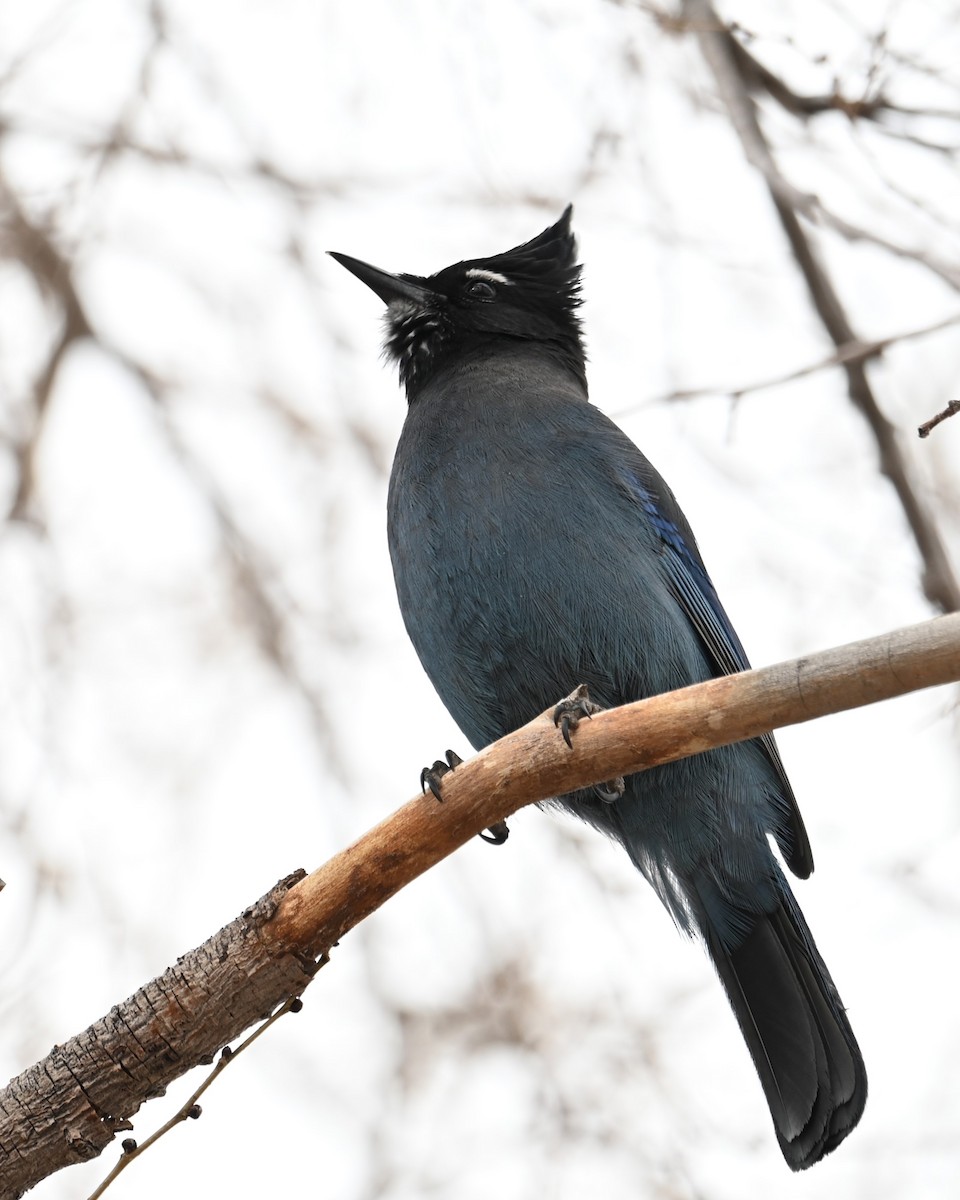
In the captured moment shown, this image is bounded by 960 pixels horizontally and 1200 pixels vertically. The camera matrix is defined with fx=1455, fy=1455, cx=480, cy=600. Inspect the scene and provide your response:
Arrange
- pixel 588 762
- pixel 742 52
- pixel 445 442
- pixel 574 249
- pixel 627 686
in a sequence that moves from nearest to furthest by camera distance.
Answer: pixel 588 762 < pixel 627 686 < pixel 445 442 < pixel 742 52 < pixel 574 249

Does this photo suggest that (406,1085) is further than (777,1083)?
Yes

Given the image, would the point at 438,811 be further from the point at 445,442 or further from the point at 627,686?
the point at 445,442

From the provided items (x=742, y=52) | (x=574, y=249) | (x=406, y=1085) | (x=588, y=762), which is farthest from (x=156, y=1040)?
(x=742, y=52)

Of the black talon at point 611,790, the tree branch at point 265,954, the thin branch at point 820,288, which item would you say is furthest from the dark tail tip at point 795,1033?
the tree branch at point 265,954

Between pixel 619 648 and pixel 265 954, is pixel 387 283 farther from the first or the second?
pixel 265 954

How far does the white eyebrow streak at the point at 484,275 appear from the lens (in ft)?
18.1

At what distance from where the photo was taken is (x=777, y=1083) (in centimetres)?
440

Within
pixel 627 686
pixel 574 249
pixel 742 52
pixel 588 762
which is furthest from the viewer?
pixel 574 249

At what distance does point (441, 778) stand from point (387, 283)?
273 centimetres

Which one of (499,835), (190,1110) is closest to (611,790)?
(499,835)

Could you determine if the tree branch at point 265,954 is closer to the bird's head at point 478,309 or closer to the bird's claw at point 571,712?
the bird's claw at point 571,712

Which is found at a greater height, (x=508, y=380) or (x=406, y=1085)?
(x=508, y=380)

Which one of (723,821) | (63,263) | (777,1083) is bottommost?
(777,1083)

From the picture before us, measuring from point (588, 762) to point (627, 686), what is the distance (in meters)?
1.15
